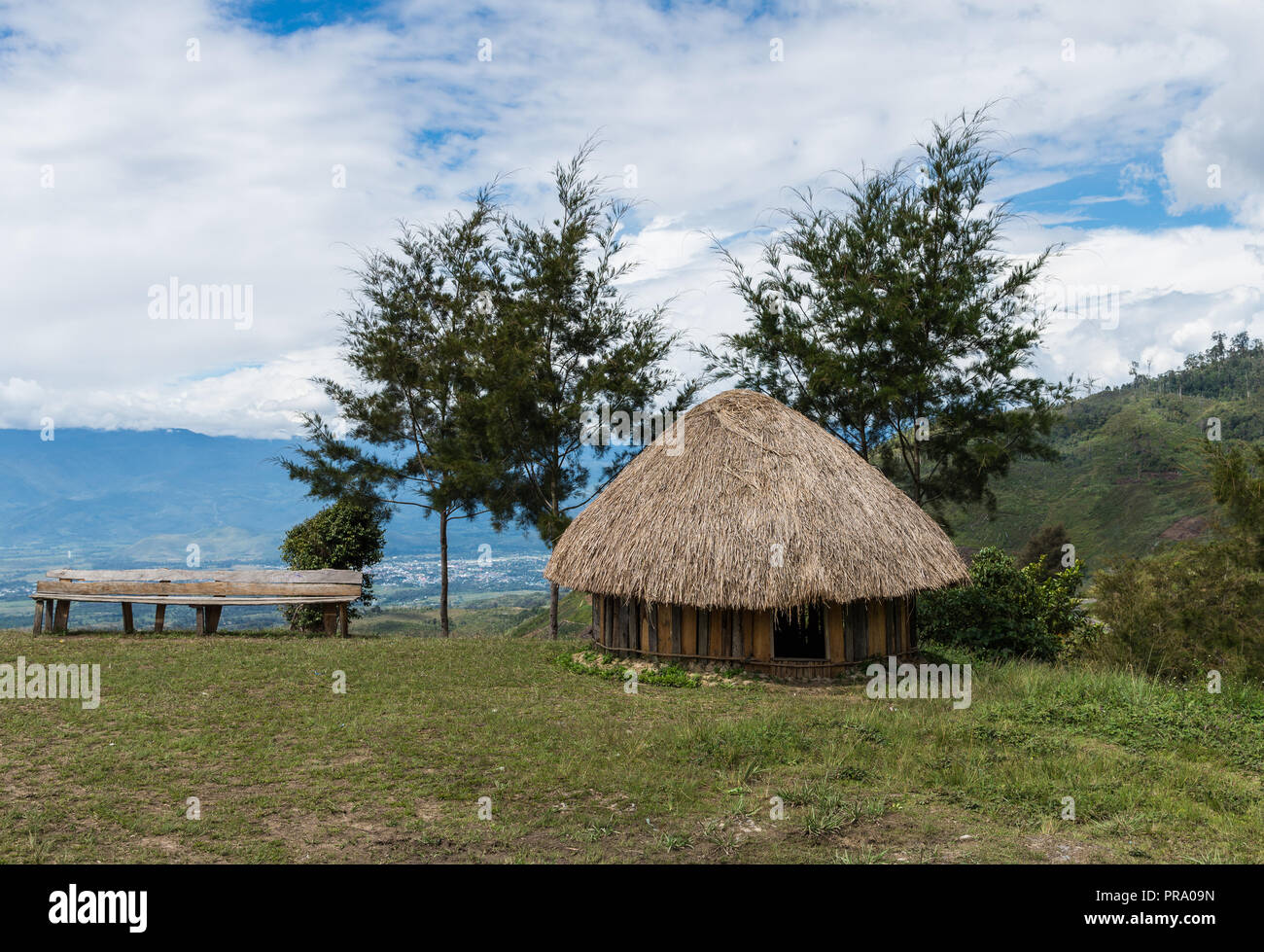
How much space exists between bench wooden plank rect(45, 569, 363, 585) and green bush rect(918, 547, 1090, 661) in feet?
39.5

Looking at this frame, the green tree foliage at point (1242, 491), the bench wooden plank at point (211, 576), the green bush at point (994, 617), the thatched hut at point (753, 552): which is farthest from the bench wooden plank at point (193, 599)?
the green tree foliage at point (1242, 491)

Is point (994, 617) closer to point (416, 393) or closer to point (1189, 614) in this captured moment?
point (1189, 614)

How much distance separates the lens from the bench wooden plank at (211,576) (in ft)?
51.8

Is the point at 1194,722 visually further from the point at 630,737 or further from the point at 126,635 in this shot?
the point at 126,635

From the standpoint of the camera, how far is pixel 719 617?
13.8 meters

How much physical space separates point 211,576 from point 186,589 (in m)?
0.49

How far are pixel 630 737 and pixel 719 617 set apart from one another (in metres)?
4.47

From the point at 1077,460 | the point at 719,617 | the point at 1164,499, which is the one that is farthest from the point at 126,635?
the point at 1077,460

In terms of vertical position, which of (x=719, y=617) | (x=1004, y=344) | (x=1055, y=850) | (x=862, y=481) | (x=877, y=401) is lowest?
(x=1055, y=850)

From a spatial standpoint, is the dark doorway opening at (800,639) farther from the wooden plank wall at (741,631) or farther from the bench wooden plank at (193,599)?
Result: the bench wooden plank at (193,599)

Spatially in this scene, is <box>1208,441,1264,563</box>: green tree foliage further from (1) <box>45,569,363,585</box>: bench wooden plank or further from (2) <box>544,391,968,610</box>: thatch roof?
(1) <box>45,569,363,585</box>: bench wooden plank

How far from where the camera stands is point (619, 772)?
27.2 feet

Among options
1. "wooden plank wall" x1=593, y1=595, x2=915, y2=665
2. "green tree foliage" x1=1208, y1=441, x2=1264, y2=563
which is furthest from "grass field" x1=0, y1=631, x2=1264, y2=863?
"green tree foliage" x1=1208, y1=441, x2=1264, y2=563

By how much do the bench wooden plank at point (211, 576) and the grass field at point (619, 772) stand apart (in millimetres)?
3545
